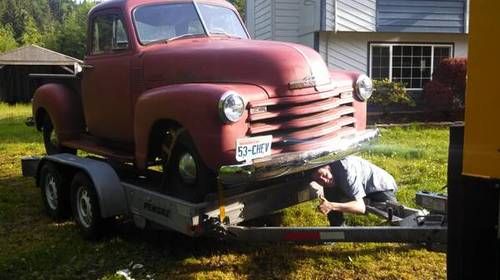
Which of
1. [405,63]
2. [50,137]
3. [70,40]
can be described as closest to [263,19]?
[405,63]

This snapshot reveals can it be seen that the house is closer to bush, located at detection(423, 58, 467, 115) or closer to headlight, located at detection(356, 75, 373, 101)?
bush, located at detection(423, 58, 467, 115)

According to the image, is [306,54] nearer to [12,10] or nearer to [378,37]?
[378,37]

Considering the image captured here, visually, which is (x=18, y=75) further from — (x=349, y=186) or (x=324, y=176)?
(x=349, y=186)

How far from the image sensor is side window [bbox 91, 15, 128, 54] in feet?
20.3

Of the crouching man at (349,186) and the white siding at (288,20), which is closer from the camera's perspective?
the crouching man at (349,186)

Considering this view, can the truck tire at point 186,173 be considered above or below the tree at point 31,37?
below

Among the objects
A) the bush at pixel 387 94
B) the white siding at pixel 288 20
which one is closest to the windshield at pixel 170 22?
the bush at pixel 387 94

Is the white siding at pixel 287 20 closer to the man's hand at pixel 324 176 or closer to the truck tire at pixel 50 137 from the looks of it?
the truck tire at pixel 50 137

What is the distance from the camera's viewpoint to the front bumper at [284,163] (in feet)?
14.5

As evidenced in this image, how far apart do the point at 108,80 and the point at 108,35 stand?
1.77 feet

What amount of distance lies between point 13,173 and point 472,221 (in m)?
8.15

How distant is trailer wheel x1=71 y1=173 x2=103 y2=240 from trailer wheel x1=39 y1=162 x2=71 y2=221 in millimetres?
314

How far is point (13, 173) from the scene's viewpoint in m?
9.62

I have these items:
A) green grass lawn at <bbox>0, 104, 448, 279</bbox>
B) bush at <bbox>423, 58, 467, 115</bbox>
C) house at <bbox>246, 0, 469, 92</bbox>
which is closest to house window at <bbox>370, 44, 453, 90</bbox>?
house at <bbox>246, 0, 469, 92</bbox>
